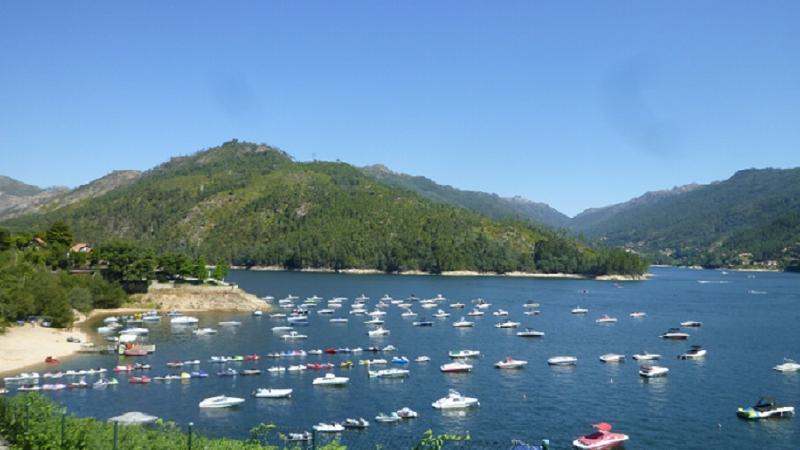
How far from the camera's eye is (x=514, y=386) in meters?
66.4

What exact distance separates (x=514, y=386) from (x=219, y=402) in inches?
1165

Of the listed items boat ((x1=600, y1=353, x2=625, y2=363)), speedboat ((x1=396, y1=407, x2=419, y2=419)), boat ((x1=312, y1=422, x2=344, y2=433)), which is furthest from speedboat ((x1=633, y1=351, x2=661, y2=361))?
boat ((x1=312, y1=422, x2=344, y2=433))

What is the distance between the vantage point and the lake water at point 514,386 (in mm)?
50656

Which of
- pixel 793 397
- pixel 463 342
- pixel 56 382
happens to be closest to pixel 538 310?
pixel 463 342

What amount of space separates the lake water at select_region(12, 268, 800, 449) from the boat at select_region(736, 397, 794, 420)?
97 centimetres

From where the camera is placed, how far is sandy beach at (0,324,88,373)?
Result: 7000 centimetres

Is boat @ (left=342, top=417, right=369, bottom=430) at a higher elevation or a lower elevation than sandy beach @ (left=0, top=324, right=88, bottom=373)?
lower

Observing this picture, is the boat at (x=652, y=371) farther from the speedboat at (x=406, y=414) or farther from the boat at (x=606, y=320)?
the boat at (x=606, y=320)

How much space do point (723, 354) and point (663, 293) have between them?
360 feet

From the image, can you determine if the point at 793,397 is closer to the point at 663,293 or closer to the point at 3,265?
the point at 3,265

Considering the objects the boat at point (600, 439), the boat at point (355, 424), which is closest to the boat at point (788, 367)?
the boat at point (600, 439)

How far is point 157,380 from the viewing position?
216 feet

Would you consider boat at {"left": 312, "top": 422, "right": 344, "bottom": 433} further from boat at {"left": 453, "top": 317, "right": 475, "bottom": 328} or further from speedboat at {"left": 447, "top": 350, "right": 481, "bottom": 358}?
boat at {"left": 453, "top": 317, "right": 475, "bottom": 328}

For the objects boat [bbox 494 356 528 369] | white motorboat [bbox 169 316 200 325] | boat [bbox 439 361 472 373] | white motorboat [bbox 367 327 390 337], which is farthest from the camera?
white motorboat [bbox 169 316 200 325]
